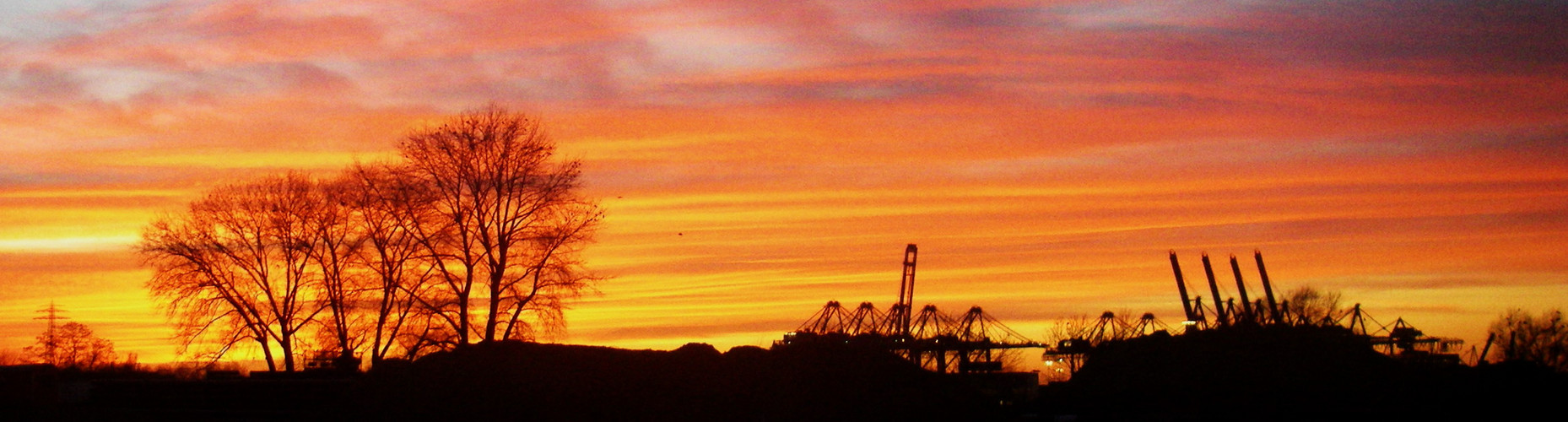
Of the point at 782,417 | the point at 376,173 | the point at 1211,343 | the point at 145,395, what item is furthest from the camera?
the point at 376,173

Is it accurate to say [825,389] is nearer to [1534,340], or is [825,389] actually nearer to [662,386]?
[662,386]

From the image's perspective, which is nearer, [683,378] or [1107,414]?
[683,378]

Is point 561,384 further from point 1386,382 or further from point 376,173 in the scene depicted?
point 1386,382

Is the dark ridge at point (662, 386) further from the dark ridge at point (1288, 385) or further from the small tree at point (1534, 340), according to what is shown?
the small tree at point (1534, 340)

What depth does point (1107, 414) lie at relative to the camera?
4288 cm

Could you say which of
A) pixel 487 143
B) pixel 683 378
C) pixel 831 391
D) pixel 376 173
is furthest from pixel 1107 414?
pixel 376 173

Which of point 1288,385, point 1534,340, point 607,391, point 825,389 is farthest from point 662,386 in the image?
point 1534,340

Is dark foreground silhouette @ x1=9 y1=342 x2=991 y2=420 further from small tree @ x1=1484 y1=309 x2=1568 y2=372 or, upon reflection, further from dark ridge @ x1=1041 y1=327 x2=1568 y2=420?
small tree @ x1=1484 y1=309 x2=1568 y2=372

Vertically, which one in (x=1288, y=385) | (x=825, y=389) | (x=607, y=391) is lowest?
(x=1288, y=385)

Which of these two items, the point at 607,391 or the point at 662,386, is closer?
the point at 607,391

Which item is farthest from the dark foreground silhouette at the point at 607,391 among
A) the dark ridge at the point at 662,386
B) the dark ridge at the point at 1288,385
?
the dark ridge at the point at 1288,385

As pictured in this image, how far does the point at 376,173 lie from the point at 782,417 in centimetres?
2320

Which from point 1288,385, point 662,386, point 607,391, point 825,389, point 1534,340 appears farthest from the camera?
point 1534,340

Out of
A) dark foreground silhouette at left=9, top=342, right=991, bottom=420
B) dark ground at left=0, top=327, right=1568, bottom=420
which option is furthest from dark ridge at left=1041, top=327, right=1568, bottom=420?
dark foreground silhouette at left=9, top=342, right=991, bottom=420
